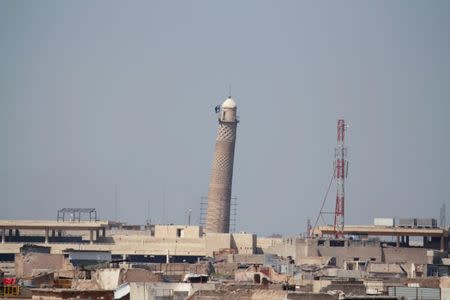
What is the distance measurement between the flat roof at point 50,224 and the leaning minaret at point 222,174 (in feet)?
32.5

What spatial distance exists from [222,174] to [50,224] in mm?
15411

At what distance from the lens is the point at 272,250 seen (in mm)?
151875

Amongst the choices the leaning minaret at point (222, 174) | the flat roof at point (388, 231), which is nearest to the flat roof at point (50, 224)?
the leaning minaret at point (222, 174)

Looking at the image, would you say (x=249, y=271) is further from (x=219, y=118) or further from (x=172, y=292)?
(x=219, y=118)

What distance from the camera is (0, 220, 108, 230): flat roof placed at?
6230 inches

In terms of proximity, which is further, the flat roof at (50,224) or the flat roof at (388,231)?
the flat roof at (50,224)

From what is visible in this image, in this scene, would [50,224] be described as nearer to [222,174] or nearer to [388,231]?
[222,174]

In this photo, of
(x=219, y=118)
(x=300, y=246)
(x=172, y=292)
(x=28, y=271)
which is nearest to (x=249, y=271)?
(x=28, y=271)

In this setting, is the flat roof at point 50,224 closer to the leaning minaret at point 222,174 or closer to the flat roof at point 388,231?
the leaning minaret at point 222,174

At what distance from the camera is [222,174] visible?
15862 cm

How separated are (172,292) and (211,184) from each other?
322 ft

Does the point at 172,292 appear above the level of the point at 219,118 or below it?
below

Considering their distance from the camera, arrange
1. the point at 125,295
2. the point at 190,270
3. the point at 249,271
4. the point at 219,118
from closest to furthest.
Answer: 1. the point at 125,295
2. the point at 249,271
3. the point at 190,270
4. the point at 219,118

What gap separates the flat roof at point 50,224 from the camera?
15825cm
